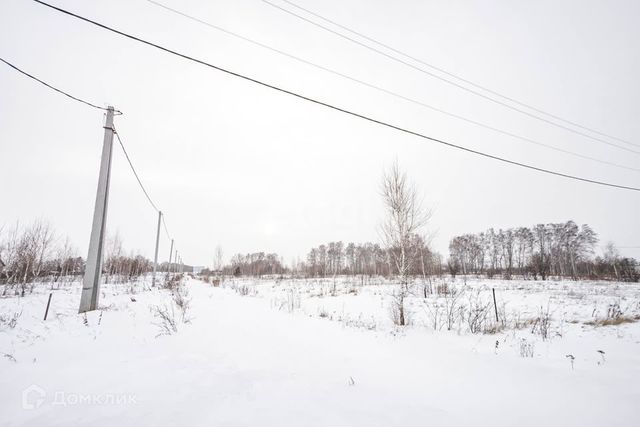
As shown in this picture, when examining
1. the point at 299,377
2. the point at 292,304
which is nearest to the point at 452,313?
the point at 292,304

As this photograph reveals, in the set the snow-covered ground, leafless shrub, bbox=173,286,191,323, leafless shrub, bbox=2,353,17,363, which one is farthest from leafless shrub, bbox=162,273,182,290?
leafless shrub, bbox=2,353,17,363

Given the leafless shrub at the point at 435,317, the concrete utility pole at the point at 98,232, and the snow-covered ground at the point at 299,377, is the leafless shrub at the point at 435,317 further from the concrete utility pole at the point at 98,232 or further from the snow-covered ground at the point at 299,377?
the concrete utility pole at the point at 98,232

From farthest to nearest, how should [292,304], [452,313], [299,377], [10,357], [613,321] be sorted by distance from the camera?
[292,304] < [452,313] < [613,321] < [10,357] < [299,377]

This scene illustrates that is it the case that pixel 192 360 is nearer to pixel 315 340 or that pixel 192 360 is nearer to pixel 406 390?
pixel 315 340

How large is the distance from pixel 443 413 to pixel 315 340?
132 inches

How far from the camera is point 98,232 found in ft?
25.5

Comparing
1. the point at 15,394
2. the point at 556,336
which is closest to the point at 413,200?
the point at 556,336

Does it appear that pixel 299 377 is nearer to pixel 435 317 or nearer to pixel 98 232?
pixel 435 317

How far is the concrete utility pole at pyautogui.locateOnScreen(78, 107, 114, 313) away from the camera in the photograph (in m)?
7.49

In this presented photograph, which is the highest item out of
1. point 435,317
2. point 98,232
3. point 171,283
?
point 98,232

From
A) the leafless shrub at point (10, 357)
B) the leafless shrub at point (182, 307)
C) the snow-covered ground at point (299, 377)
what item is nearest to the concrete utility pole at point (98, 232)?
the snow-covered ground at point (299, 377)

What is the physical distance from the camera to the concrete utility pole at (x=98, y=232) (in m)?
7.49

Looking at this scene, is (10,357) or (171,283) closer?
(10,357)

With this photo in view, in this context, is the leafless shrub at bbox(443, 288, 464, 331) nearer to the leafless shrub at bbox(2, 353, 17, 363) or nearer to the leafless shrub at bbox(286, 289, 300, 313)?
the leafless shrub at bbox(286, 289, 300, 313)
